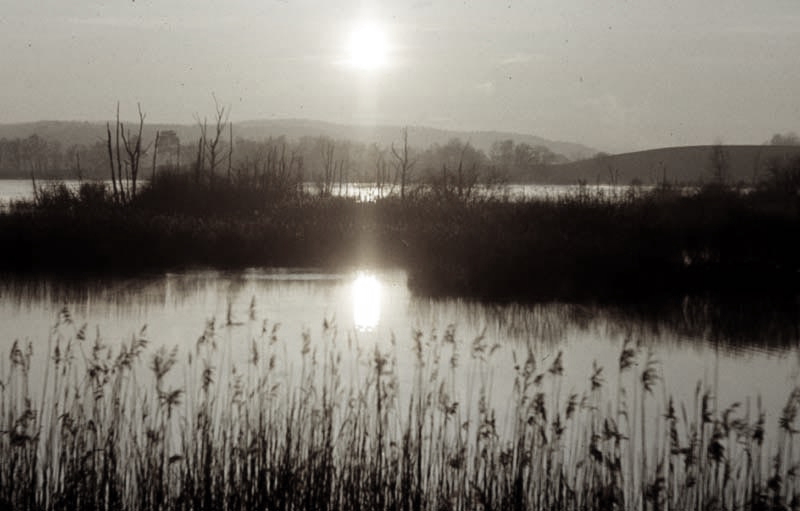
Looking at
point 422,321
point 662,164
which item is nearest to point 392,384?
point 422,321

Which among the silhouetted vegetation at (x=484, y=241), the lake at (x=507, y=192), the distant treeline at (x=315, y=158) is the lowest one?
the silhouetted vegetation at (x=484, y=241)

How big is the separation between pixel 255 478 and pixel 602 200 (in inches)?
628

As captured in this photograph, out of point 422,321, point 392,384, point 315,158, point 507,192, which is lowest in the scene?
point 422,321

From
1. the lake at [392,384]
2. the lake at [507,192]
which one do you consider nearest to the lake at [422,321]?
the lake at [392,384]

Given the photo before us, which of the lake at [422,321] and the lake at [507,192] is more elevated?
the lake at [507,192]

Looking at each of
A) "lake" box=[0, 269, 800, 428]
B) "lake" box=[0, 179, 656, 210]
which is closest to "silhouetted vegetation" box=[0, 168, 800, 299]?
"lake" box=[0, 179, 656, 210]

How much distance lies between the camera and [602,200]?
68.1 feet

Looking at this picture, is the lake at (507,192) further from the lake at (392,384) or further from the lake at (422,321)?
the lake at (422,321)

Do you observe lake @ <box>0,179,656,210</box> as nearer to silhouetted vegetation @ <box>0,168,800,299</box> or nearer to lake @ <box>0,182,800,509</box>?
silhouetted vegetation @ <box>0,168,800,299</box>

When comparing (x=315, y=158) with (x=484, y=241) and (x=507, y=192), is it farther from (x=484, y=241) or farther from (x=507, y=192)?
(x=484, y=241)

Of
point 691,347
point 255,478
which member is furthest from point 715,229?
point 255,478

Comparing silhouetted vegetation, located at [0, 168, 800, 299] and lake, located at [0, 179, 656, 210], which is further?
lake, located at [0, 179, 656, 210]

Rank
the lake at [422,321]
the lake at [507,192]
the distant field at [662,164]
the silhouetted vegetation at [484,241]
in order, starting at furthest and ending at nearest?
the distant field at [662,164]
the lake at [507,192]
the silhouetted vegetation at [484,241]
the lake at [422,321]

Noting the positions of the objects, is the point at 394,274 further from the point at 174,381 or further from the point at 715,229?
the point at 174,381
